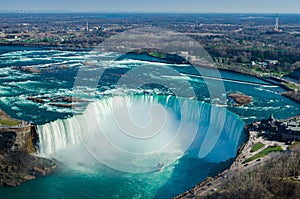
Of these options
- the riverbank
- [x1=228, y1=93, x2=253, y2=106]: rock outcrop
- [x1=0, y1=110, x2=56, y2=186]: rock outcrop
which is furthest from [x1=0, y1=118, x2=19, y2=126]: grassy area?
[x1=228, y1=93, x2=253, y2=106]: rock outcrop

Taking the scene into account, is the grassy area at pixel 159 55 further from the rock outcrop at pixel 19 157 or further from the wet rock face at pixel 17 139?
the wet rock face at pixel 17 139

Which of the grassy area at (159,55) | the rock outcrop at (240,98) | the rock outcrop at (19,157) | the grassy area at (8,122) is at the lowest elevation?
the rock outcrop at (19,157)

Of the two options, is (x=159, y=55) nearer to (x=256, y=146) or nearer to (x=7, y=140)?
(x=256, y=146)

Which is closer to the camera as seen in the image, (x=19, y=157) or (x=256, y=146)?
(x=19, y=157)

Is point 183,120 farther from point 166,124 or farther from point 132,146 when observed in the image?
point 132,146

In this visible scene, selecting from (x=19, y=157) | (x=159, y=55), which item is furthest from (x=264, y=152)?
(x=159, y=55)

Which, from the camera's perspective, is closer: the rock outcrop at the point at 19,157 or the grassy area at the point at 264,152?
the rock outcrop at the point at 19,157

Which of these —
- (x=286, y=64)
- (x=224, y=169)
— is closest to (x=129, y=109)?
(x=224, y=169)

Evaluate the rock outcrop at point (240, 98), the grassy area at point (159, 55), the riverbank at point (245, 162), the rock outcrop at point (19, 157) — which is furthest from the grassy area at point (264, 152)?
the grassy area at point (159, 55)
